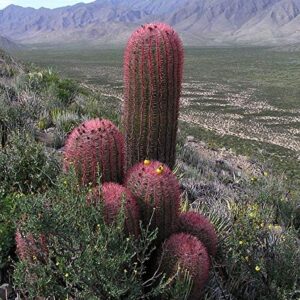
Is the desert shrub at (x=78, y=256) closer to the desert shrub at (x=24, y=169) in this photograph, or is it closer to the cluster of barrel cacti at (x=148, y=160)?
the cluster of barrel cacti at (x=148, y=160)

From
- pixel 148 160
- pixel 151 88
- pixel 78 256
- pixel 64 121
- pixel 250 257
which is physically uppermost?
pixel 151 88

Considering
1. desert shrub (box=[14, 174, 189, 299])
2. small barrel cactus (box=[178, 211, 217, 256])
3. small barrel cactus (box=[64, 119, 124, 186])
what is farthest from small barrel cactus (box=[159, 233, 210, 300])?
small barrel cactus (box=[64, 119, 124, 186])

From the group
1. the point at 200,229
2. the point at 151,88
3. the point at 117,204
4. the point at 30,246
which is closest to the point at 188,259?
the point at 200,229

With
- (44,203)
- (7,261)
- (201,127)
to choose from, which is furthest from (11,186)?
(201,127)

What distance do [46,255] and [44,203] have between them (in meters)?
0.40

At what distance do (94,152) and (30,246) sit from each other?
99 cm

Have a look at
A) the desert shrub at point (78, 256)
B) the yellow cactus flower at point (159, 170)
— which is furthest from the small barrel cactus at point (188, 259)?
the yellow cactus flower at point (159, 170)

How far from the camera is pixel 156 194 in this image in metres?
4.09

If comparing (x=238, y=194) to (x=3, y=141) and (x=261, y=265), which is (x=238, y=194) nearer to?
(x=261, y=265)

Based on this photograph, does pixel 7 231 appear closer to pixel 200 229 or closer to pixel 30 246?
pixel 30 246

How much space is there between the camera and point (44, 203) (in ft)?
12.2

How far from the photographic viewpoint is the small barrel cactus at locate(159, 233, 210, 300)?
12.7ft

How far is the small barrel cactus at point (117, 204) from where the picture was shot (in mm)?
3894

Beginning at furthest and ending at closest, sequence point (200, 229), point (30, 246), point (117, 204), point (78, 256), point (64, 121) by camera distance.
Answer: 1. point (64, 121)
2. point (200, 229)
3. point (117, 204)
4. point (30, 246)
5. point (78, 256)
